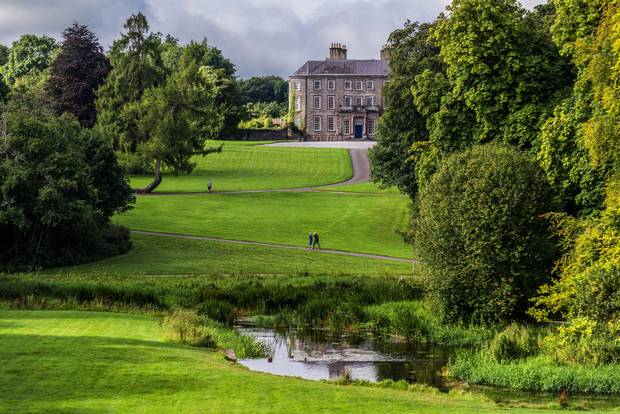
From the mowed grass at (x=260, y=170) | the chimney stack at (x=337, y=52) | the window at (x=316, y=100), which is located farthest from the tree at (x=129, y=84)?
the chimney stack at (x=337, y=52)

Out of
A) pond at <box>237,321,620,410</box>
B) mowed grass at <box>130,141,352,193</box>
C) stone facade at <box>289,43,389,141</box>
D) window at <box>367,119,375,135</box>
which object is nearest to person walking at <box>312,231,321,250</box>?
pond at <box>237,321,620,410</box>

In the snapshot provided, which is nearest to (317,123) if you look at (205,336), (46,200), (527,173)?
(46,200)

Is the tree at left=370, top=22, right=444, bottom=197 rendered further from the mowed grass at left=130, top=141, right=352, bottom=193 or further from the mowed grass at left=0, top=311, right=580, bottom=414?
the mowed grass at left=0, top=311, right=580, bottom=414

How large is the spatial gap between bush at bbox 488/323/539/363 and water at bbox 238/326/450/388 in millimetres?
1975

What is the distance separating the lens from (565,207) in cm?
4159

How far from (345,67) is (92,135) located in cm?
9875

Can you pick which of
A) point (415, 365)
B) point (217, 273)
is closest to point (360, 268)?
point (217, 273)

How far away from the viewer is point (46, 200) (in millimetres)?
54562

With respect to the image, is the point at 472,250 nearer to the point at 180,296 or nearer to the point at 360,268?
the point at 180,296

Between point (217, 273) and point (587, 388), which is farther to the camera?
point (217, 273)

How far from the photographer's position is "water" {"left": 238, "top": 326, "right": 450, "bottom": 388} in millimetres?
30719

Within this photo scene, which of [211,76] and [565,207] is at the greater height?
[211,76]

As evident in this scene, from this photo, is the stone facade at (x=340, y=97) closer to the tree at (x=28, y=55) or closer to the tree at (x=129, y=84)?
the tree at (x=28, y=55)

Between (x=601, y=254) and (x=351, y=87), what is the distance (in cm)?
12773
